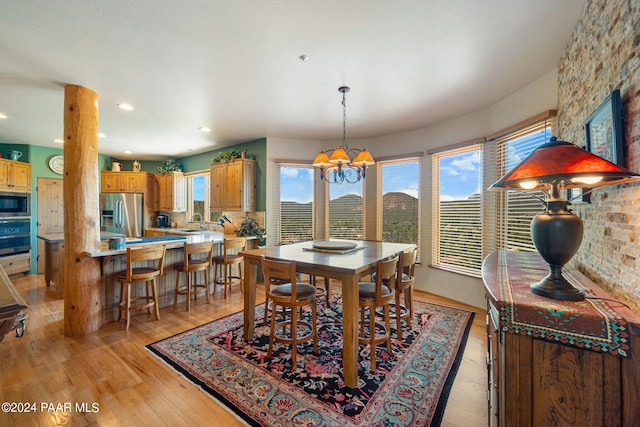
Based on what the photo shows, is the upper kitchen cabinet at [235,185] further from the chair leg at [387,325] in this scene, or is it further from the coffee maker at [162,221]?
the chair leg at [387,325]

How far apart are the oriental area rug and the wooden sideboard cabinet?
916 millimetres

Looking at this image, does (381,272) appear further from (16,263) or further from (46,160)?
(46,160)

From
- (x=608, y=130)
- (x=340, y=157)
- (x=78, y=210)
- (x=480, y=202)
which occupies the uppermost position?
(x=340, y=157)

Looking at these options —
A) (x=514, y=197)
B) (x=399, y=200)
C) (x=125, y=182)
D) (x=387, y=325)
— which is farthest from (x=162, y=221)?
(x=514, y=197)

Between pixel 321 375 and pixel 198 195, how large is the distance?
5.54 m

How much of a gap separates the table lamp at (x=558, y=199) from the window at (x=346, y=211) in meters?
3.74

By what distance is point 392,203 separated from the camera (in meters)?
4.65

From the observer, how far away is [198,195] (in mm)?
6445

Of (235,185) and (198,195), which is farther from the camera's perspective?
(198,195)

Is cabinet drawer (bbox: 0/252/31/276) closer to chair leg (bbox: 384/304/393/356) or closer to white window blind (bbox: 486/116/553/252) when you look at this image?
chair leg (bbox: 384/304/393/356)

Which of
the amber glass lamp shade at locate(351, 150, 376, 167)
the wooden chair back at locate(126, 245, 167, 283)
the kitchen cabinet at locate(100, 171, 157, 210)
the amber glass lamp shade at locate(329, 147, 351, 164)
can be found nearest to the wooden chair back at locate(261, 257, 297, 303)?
the amber glass lamp shade at locate(329, 147, 351, 164)

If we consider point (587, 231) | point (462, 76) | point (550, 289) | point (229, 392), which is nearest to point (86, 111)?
point (229, 392)

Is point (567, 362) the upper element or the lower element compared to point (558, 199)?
lower

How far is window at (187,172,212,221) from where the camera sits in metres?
6.25
